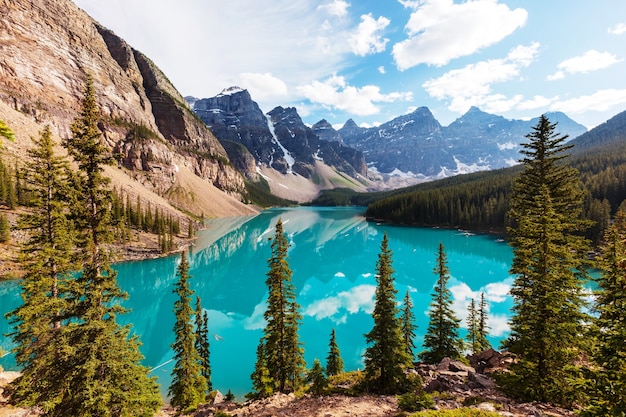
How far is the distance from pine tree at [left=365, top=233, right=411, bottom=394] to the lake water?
46.0 ft

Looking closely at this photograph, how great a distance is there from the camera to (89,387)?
11.2 meters

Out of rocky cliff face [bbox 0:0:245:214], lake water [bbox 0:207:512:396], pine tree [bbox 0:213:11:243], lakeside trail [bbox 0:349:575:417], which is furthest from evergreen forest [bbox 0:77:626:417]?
rocky cliff face [bbox 0:0:245:214]

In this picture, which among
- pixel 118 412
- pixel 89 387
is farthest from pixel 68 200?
pixel 118 412

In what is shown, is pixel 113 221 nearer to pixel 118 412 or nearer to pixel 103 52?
pixel 118 412

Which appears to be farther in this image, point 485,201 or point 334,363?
point 485,201

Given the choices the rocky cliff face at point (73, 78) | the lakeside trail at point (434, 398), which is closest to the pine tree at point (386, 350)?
the lakeside trail at point (434, 398)

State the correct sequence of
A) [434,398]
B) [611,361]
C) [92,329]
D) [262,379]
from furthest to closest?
[262,379], [434,398], [92,329], [611,361]

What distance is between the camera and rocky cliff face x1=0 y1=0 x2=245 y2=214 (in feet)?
378

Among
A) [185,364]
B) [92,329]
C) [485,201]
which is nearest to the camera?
[92,329]

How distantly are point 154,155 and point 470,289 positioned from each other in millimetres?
164461

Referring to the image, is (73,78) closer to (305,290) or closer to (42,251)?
(305,290)

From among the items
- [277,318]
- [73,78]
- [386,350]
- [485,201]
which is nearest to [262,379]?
[277,318]

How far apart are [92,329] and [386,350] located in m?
15.3

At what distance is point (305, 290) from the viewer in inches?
2208
